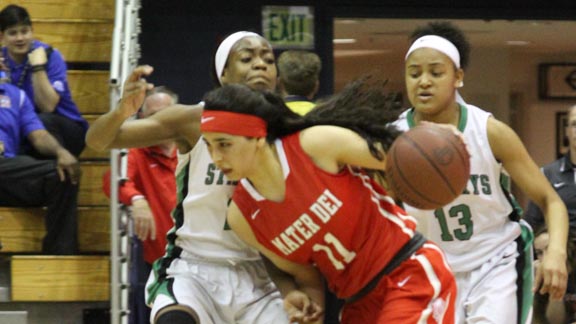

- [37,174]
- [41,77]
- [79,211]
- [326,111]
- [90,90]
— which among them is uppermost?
[326,111]

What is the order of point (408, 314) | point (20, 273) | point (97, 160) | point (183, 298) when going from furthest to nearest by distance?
point (97, 160) < point (20, 273) < point (183, 298) < point (408, 314)

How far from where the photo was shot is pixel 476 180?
541cm

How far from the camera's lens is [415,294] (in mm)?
4578

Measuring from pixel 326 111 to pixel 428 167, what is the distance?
563mm

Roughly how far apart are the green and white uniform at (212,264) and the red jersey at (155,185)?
2.33 m

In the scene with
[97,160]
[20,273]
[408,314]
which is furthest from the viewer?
[97,160]

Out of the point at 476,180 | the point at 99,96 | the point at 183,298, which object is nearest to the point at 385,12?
the point at 99,96

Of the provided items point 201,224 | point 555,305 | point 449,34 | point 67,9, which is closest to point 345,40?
point 67,9

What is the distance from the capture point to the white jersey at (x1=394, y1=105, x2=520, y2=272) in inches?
213

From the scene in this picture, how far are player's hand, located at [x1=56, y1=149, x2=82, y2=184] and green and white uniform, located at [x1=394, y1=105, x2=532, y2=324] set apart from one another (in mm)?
2620

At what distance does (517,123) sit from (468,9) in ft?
16.1

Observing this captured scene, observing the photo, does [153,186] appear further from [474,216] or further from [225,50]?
[474,216]

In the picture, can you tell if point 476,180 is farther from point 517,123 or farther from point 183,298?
point 517,123

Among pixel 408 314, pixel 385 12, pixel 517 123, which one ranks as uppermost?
pixel 385 12
